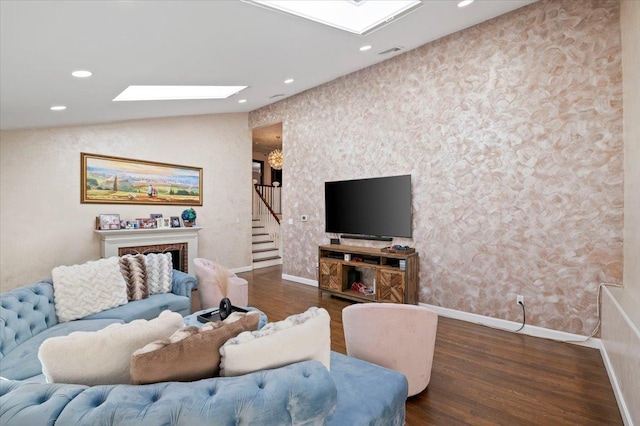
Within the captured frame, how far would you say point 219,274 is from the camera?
11.6ft

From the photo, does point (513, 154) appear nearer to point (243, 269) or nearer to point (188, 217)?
point (188, 217)

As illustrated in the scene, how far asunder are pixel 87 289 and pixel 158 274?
749mm

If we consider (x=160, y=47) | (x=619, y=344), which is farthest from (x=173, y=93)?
(x=619, y=344)

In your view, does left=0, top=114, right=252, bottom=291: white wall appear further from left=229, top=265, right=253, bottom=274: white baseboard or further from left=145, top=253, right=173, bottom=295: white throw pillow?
left=145, top=253, right=173, bottom=295: white throw pillow

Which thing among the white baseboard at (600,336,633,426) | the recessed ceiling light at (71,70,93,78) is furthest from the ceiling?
the white baseboard at (600,336,633,426)

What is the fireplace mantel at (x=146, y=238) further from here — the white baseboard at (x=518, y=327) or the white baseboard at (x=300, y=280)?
the white baseboard at (x=518, y=327)

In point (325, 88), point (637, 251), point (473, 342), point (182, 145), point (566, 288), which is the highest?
point (325, 88)

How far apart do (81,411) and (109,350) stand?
0.32 m

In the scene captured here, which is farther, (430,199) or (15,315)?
(430,199)

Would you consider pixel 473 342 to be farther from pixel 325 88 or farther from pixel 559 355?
pixel 325 88

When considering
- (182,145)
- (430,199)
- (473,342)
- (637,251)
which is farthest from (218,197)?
(637,251)

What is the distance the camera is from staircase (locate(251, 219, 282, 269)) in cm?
773

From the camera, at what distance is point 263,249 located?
8.10 m

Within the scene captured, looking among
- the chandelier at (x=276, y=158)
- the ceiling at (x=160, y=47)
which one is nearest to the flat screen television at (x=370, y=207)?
the ceiling at (x=160, y=47)
